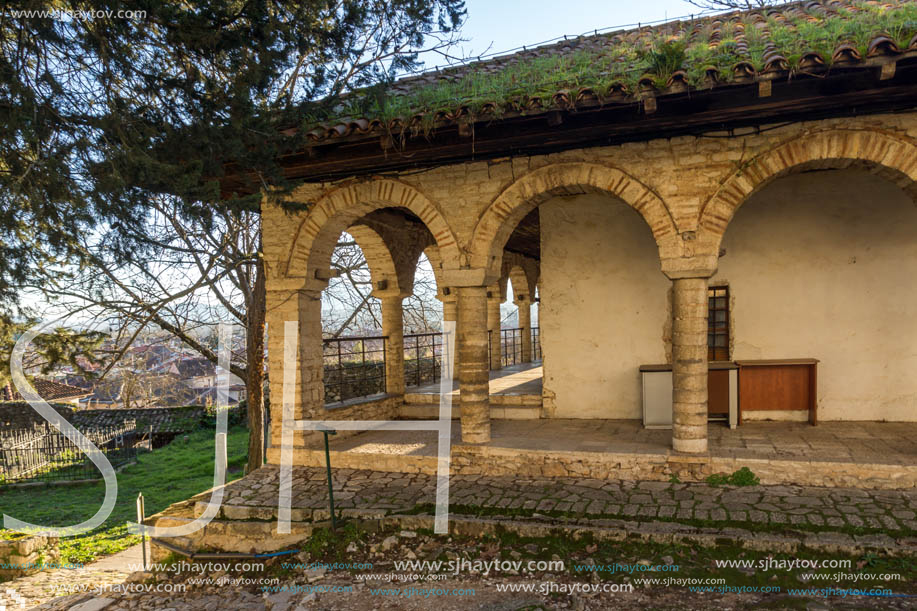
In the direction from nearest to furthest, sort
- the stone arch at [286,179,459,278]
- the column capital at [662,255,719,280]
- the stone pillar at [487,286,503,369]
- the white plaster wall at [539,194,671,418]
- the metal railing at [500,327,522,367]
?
1. the column capital at [662,255,719,280]
2. the stone arch at [286,179,459,278]
3. the white plaster wall at [539,194,671,418]
4. the stone pillar at [487,286,503,369]
5. the metal railing at [500,327,522,367]

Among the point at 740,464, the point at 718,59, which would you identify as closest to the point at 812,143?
the point at 718,59

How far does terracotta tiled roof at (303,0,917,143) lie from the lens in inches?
187

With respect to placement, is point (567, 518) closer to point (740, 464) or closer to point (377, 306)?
point (740, 464)

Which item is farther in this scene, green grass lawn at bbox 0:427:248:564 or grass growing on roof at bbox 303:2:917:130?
green grass lawn at bbox 0:427:248:564

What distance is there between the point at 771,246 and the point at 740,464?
3340mm

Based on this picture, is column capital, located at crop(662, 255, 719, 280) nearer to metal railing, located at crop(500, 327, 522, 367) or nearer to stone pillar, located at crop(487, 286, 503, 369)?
stone pillar, located at crop(487, 286, 503, 369)

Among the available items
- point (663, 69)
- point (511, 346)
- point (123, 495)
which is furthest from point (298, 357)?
point (511, 346)

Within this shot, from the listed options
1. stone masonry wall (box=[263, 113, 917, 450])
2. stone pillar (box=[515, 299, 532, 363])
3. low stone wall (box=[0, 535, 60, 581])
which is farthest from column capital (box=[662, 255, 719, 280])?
stone pillar (box=[515, 299, 532, 363])

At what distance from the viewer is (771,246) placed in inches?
296

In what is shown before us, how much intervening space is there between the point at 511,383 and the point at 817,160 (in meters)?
6.38

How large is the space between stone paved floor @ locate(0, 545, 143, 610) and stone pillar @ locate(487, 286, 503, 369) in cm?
784

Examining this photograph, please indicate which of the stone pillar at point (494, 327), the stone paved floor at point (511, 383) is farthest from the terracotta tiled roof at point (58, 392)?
the stone paved floor at point (511, 383)

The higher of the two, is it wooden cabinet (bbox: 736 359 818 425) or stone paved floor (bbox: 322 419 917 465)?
wooden cabinet (bbox: 736 359 818 425)

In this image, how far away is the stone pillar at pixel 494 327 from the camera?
13.2 meters
